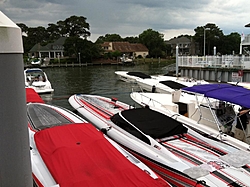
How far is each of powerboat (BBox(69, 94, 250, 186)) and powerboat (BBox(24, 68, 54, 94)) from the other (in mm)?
11348

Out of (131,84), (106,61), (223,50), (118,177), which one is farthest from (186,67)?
(223,50)

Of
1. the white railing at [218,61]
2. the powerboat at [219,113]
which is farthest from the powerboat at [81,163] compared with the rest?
the white railing at [218,61]

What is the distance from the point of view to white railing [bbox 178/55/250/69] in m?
22.2

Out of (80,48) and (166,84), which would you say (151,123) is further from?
(80,48)

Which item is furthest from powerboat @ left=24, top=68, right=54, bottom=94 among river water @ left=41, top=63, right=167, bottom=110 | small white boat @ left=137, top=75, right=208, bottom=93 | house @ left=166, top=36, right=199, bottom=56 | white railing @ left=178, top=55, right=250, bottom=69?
house @ left=166, top=36, right=199, bottom=56

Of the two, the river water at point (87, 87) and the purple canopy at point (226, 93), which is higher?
the purple canopy at point (226, 93)

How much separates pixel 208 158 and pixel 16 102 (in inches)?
196

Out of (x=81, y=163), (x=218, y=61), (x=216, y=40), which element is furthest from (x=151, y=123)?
(x=216, y=40)

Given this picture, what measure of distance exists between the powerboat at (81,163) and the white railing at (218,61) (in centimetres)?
2009

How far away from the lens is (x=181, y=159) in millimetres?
5422

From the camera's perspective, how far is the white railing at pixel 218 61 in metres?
22.2

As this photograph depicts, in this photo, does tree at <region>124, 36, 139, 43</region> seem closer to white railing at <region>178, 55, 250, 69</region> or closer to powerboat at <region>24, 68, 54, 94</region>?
white railing at <region>178, 55, 250, 69</region>

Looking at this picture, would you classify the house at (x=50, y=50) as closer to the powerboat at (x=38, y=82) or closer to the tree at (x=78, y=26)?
the tree at (x=78, y=26)

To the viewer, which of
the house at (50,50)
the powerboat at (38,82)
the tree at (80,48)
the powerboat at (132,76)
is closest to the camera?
the powerboat at (38,82)
